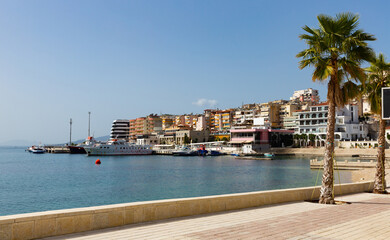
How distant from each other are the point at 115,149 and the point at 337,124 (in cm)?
7016

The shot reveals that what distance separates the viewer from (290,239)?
7.13 metres

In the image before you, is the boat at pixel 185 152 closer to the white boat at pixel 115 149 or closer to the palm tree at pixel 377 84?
the white boat at pixel 115 149

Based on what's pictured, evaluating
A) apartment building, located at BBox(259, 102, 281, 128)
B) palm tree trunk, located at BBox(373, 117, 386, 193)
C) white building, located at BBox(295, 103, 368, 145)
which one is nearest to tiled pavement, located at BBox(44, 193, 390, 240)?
palm tree trunk, located at BBox(373, 117, 386, 193)

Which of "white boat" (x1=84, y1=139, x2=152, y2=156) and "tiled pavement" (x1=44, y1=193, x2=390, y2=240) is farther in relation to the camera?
"white boat" (x1=84, y1=139, x2=152, y2=156)

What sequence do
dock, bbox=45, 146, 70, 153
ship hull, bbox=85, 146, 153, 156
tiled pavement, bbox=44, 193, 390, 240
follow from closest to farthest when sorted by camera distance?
tiled pavement, bbox=44, 193, 390, 240 < ship hull, bbox=85, 146, 153, 156 < dock, bbox=45, 146, 70, 153

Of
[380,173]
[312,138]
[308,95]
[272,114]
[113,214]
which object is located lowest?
[113,214]

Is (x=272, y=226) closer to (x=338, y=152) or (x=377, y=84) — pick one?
(x=377, y=84)

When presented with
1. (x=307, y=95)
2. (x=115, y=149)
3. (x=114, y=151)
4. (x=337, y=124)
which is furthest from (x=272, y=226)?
(x=307, y=95)

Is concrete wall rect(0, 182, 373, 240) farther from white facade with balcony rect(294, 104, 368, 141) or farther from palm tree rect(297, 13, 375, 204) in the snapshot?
white facade with balcony rect(294, 104, 368, 141)

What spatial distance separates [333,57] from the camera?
1316 centimetres

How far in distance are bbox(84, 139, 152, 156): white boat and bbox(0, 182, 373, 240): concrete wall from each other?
108 meters

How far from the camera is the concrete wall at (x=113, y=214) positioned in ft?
22.3

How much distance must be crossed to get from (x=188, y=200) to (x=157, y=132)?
16986 centimetres

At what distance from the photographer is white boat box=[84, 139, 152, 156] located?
374 ft
